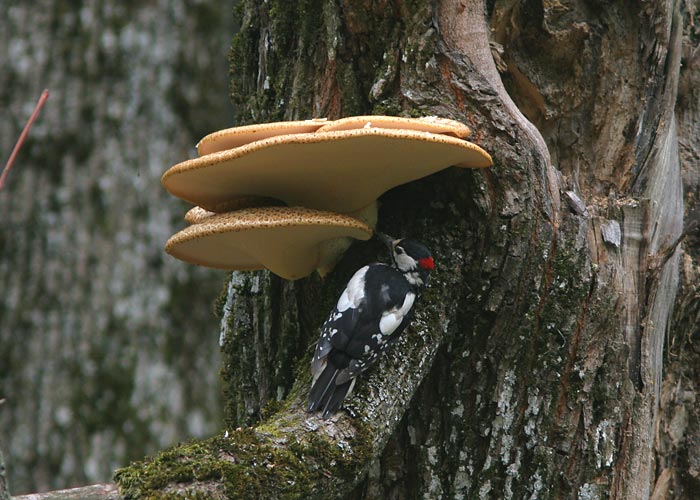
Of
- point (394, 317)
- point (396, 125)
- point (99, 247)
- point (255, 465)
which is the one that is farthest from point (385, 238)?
point (99, 247)

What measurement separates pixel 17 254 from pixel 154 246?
2.67ft

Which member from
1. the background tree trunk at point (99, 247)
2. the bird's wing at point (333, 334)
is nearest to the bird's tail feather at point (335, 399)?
the bird's wing at point (333, 334)

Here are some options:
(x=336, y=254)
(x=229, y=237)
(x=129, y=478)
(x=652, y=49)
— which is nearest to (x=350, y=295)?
(x=336, y=254)

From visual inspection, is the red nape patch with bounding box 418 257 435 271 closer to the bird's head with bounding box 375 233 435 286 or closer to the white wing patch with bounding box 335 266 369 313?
the bird's head with bounding box 375 233 435 286

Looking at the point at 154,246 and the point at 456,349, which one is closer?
the point at 456,349

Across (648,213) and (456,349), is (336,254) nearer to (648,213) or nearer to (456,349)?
(456,349)

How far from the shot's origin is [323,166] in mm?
2240

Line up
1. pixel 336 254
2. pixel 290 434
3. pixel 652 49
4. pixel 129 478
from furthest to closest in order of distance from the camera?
1. pixel 652 49
2. pixel 336 254
3. pixel 290 434
4. pixel 129 478

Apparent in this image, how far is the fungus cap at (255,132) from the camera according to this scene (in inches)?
87.4

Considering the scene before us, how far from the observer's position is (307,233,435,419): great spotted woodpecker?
2133 millimetres

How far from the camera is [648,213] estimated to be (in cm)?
278

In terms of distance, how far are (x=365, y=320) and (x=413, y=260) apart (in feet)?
0.80

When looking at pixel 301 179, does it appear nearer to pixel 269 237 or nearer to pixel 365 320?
pixel 269 237

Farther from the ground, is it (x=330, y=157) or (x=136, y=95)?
(x=136, y=95)
